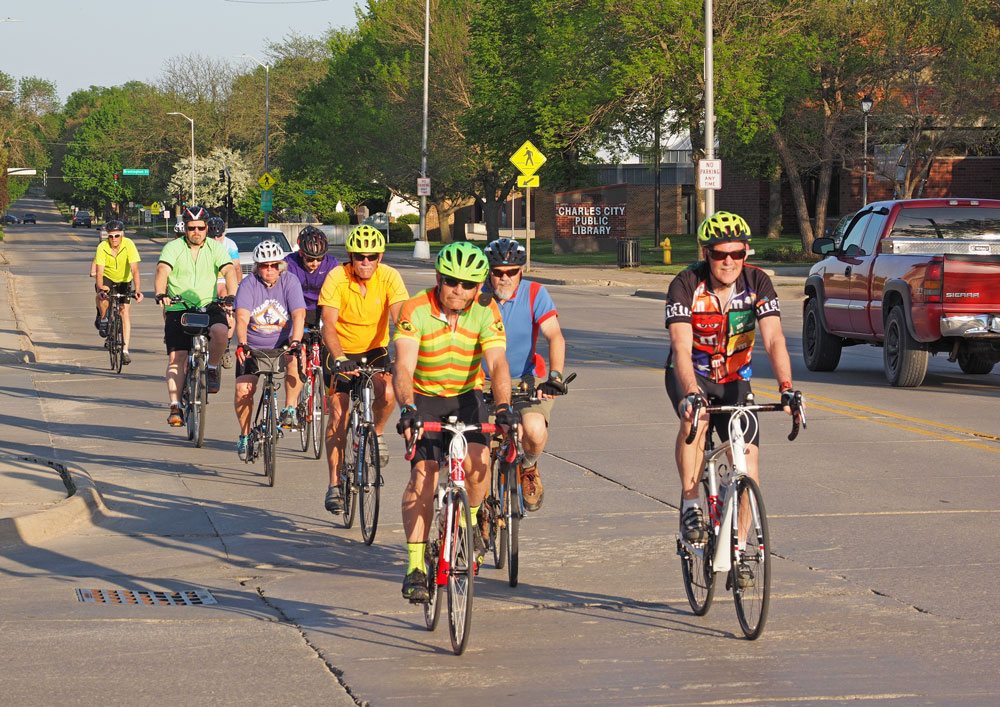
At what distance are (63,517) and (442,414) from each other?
3.72 m

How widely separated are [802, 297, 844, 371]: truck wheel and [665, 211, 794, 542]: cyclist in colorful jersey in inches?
458

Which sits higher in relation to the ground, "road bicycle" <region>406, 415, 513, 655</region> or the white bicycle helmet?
the white bicycle helmet

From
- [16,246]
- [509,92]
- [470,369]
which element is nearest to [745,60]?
[509,92]

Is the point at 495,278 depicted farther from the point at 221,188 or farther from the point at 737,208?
the point at 221,188

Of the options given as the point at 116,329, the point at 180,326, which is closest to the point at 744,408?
the point at 180,326

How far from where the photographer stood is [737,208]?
221ft

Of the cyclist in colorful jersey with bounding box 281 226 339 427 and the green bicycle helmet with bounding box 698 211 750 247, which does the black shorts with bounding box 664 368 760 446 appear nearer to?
the green bicycle helmet with bounding box 698 211 750 247

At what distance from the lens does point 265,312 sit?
11.3 meters

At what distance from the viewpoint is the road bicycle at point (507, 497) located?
25.4 feet

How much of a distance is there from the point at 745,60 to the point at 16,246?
5163 cm

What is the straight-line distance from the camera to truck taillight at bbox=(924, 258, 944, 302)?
15680mm

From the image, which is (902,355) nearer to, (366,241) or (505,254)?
(366,241)

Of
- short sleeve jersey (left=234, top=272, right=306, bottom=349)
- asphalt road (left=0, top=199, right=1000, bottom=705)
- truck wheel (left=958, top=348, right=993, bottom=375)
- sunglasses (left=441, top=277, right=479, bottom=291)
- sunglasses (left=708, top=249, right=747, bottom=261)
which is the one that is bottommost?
asphalt road (left=0, top=199, right=1000, bottom=705)

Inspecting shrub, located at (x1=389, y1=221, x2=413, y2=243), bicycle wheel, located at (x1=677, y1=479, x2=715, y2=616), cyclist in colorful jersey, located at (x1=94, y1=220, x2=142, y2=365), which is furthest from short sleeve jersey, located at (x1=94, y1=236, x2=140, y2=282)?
shrub, located at (x1=389, y1=221, x2=413, y2=243)
